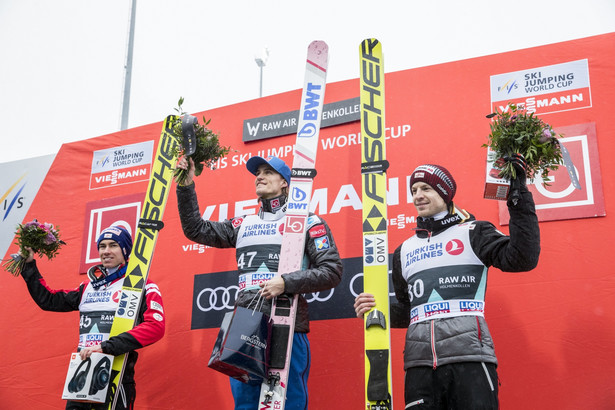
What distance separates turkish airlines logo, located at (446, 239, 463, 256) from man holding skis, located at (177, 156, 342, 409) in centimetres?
68

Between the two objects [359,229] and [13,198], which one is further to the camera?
[13,198]

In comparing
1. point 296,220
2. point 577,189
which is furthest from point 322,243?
point 577,189

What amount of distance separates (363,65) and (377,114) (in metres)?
0.34

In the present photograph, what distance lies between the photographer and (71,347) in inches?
192

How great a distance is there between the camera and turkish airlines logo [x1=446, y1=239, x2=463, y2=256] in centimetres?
276

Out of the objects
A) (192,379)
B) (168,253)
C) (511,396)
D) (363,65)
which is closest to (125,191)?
(168,253)

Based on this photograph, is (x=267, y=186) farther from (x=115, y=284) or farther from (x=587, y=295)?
(x=587, y=295)

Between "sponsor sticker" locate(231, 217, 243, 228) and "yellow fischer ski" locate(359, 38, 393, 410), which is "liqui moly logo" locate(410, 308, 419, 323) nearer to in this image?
"yellow fischer ski" locate(359, 38, 393, 410)

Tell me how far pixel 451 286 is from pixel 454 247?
0.19 m

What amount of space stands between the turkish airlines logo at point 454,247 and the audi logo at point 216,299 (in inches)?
79.7

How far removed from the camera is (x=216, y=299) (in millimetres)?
4496

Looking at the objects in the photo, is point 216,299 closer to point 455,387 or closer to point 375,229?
point 375,229

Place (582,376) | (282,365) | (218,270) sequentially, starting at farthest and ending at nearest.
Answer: (218,270), (582,376), (282,365)

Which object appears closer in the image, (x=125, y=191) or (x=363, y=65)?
(x=363, y=65)
